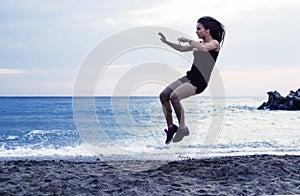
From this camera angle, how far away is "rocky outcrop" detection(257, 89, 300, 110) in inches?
2002

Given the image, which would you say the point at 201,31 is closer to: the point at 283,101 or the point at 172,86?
the point at 172,86

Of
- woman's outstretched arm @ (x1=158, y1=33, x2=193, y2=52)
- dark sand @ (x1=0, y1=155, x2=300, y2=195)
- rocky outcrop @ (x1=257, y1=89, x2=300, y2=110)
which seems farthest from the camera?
rocky outcrop @ (x1=257, y1=89, x2=300, y2=110)

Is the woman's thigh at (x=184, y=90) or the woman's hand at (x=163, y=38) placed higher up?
the woman's hand at (x=163, y=38)

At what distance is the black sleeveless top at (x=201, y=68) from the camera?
3492 millimetres

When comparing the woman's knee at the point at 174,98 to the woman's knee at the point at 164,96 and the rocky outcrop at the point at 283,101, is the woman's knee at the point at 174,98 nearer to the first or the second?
the woman's knee at the point at 164,96

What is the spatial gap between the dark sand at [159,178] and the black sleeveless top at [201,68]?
467 cm

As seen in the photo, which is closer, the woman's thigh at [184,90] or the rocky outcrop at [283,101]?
the woman's thigh at [184,90]

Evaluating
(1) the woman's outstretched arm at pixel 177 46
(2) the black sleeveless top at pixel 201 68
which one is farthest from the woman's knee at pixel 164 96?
(1) the woman's outstretched arm at pixel 177 46

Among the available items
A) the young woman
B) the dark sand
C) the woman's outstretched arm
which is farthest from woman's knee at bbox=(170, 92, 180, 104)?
the dark sand

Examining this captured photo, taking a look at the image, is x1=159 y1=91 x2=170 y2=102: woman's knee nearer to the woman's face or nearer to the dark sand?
the woman's face

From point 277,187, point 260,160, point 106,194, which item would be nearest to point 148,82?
point 106,194

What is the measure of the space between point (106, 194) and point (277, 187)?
137 inches

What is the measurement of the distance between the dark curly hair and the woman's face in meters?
0.03

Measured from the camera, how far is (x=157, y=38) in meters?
3.62
